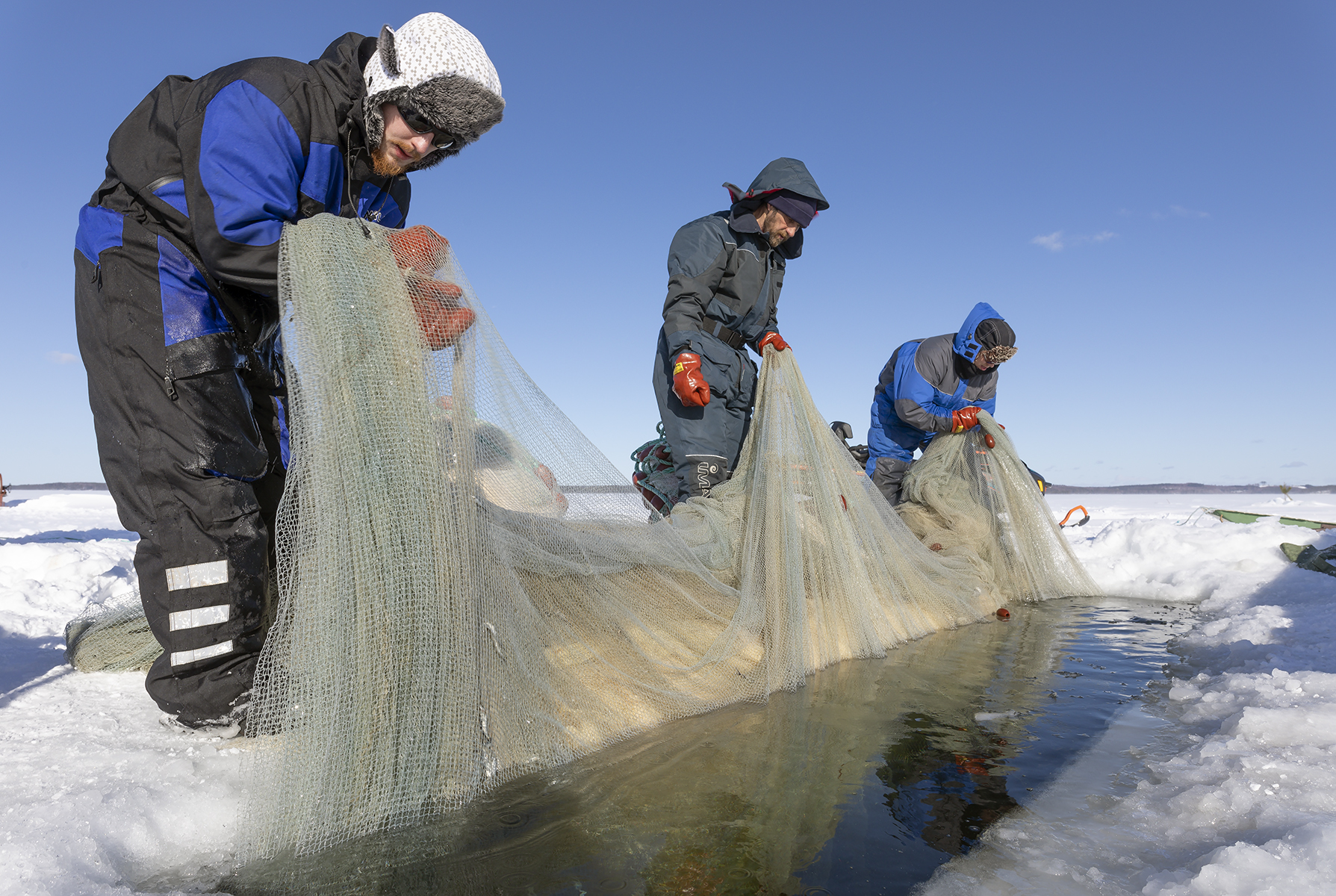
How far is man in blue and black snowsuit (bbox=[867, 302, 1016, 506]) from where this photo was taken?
17.4 feet

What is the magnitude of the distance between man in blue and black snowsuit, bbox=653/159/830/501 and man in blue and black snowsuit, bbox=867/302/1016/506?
1.68m

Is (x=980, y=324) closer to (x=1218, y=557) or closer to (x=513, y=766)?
(x=1218, y=557)

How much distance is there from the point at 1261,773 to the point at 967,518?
9.51 feet

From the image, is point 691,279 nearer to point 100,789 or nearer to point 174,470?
point 174,470

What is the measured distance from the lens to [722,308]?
422 cm

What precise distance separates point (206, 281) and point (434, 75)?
84cm

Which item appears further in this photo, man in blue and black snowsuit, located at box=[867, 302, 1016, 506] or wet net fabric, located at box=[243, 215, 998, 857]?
man in blue and black snowsuit, located at box=[867, 302, 1016, 506]

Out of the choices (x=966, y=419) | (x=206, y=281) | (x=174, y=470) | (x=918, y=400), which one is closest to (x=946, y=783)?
(x=174, y=470)

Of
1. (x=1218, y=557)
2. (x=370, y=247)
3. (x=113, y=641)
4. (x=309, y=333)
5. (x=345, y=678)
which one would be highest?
(x=370, y=247)

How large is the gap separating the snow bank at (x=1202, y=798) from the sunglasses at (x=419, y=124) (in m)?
2.18

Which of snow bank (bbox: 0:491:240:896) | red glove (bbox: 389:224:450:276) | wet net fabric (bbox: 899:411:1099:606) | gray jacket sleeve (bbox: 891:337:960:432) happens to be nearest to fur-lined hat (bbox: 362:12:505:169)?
red glove (bbox: 389:224:450:276)

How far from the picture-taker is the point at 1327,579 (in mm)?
4133

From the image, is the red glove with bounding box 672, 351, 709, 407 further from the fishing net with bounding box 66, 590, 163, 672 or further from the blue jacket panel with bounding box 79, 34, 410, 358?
the fishing net with bounding box 66, 590, 163, 672

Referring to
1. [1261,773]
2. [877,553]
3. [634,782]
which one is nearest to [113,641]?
[634,782]
